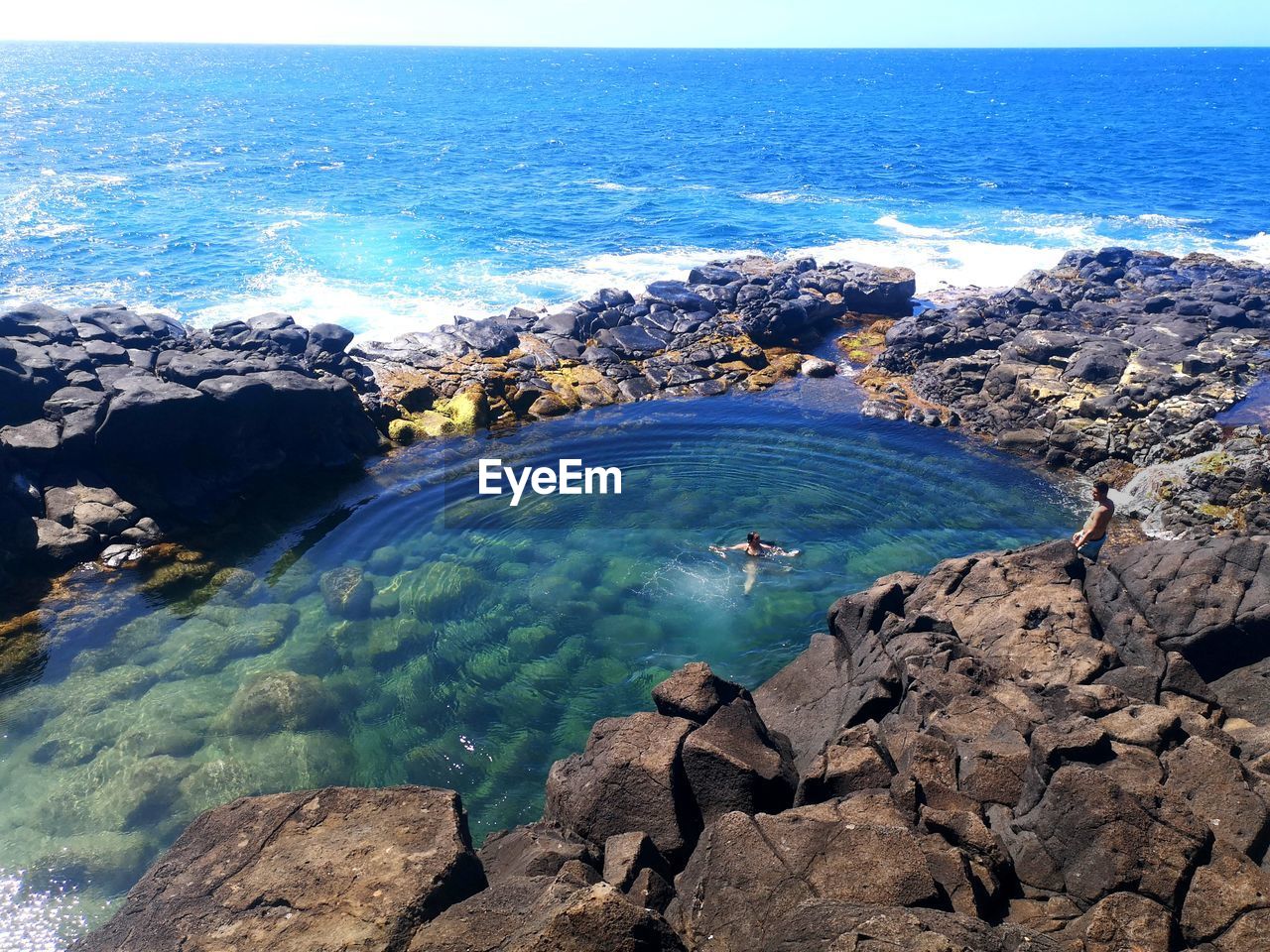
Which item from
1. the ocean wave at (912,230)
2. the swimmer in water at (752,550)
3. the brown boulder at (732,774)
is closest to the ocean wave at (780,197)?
the ocean wave at (912,230)

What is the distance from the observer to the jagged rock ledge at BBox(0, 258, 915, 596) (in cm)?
2702

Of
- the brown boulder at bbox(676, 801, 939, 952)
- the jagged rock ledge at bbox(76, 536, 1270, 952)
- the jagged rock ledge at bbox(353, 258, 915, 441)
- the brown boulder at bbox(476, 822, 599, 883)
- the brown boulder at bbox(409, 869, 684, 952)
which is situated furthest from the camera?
the jagged rock ledge at bbox(353, 258, 915, 441)

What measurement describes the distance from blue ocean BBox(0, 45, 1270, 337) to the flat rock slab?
37676mm

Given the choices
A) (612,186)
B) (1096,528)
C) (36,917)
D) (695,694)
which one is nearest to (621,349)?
(1096,528)

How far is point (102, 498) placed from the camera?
2695 centimetres

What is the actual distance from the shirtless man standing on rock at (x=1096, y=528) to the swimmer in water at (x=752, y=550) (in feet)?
26.6

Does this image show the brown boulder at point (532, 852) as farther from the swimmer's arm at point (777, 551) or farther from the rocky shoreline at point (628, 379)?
the rocky shoreline at point (628, 379)

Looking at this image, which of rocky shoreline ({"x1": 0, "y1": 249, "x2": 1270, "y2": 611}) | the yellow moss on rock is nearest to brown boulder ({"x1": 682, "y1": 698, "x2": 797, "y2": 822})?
rocky shoreline ({"x1": 0, "y1": 249, "x2": 1270, "y2": 611})

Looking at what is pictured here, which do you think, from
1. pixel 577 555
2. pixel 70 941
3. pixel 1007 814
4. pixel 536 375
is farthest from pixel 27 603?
pixel 1007 814

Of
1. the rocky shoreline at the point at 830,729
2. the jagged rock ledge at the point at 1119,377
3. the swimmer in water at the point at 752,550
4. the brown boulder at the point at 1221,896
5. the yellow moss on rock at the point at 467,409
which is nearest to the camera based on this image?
Result: the brown boulder at the point at 1221,896

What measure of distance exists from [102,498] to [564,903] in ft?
80.3

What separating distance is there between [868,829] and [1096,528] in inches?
557

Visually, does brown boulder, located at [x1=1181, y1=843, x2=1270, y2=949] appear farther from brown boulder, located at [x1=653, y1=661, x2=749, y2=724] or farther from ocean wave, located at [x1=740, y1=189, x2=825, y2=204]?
ocean wave, located at [x1=740, y1=189, x2=825, y2=204]

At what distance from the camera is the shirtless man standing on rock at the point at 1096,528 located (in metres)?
21.4
